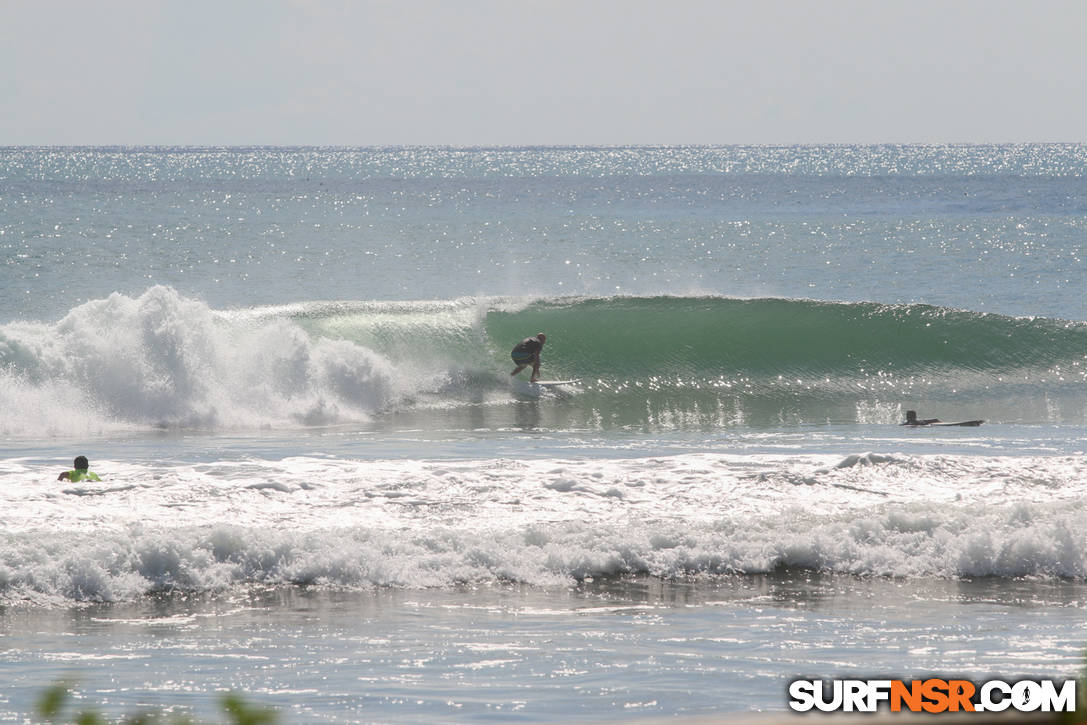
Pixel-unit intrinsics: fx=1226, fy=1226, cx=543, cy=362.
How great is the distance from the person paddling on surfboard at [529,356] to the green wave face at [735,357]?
37 centimetres

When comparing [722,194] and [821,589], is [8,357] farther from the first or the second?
[722,194]

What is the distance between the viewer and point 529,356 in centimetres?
2019

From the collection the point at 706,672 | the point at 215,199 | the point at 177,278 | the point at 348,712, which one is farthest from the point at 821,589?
the point at 215,199

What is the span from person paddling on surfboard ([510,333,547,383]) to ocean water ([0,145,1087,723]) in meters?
0.43

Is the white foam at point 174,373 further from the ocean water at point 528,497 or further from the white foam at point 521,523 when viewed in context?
the white foam at point 521,523

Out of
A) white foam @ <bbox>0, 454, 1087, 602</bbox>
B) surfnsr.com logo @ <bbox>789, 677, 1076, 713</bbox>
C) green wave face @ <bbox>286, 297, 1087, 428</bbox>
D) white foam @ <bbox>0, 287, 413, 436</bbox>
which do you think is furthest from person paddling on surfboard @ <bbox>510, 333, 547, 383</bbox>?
surfnsr.com logo @ <bbox>789, 677, 1076, 713</bbox>

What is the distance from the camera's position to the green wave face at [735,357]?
19031 millimetres

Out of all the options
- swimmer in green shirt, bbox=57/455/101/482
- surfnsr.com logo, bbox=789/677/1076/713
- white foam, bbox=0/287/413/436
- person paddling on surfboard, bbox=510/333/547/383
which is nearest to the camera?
surfnsr.com logo, bbox=789/677/1076/713

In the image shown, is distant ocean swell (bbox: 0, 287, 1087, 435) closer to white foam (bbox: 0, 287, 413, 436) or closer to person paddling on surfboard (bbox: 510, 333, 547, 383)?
white foam (bbox: 0, 287, 413, 436)

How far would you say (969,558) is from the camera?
374 inches

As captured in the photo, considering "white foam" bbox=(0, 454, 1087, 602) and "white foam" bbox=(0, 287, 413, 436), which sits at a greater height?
"white foam" bbox=(0, 287, 413, 436)

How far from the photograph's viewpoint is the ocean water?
6973 mm

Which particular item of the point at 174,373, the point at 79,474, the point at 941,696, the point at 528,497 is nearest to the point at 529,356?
the point at 174,373

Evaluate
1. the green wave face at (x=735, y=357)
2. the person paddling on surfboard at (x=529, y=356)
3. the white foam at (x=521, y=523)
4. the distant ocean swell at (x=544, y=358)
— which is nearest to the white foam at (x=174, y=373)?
the distant ocean swell at (x=544, y=358)
